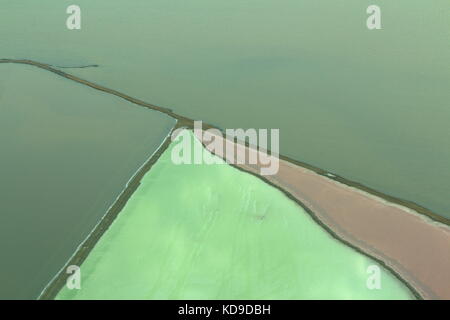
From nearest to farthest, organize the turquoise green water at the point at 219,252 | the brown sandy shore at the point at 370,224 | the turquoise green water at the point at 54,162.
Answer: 1. the turquoise green water at the point at 219,252
2. the brown sandy shore at the point at 370,224
3. the turquoise green water at the point at 54,162

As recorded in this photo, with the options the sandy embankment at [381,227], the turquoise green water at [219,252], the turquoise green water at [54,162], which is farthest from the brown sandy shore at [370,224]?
the turquoise green water at [54,162]

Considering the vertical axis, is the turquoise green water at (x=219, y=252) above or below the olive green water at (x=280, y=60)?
below

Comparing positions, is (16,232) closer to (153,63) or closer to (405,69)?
(153,63)

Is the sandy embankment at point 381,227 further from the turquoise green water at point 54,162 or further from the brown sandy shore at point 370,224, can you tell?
the turquoise green water at point 54,162

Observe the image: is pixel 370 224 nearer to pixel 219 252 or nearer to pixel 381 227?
pixel 381 227

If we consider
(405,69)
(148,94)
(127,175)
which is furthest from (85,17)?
(405,69)
